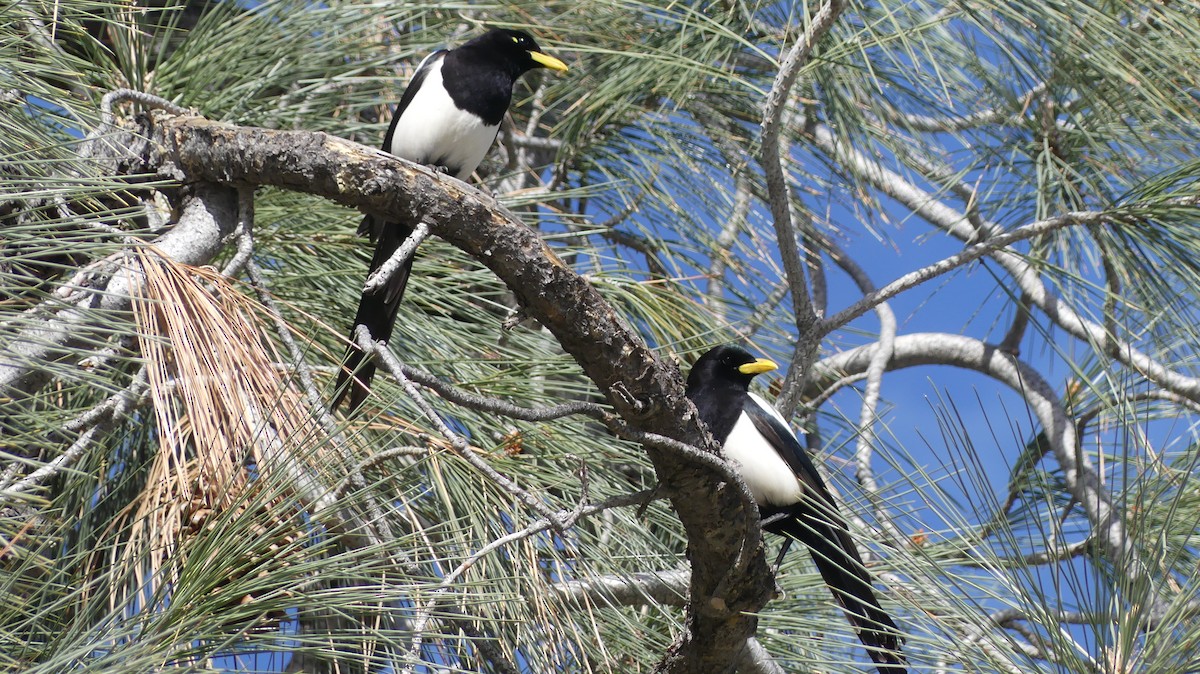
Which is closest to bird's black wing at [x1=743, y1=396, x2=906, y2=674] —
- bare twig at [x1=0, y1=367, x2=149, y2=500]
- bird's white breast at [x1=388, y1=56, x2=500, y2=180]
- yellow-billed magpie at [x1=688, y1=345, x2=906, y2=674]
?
yellow-billed magpie at [x1=688, y1=345, x2=906, y2=674]

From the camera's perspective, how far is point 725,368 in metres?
1.74

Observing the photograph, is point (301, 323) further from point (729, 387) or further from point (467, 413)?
point (729, 387)

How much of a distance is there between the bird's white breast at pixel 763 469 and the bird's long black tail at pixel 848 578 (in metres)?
0.03

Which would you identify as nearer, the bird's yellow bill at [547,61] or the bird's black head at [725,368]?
the bird's black head at [725,368]

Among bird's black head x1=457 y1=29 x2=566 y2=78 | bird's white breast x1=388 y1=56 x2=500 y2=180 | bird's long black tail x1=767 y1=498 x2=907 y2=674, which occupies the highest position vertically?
bird's black head x1=457 y1=29 x2=566 y2=78

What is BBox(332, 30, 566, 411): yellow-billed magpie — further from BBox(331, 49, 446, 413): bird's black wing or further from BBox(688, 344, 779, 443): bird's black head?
BBox(688, 344, 779, 443): bird's black head

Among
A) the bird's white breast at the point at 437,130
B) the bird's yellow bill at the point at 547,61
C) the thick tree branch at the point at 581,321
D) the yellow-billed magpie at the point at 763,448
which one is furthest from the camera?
the bird's yellow bill at the point at 547,61

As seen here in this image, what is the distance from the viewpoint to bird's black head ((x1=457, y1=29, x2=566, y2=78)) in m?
2.01

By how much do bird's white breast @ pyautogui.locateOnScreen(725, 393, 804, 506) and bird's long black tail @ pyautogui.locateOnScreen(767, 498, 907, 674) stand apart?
3 centimetres

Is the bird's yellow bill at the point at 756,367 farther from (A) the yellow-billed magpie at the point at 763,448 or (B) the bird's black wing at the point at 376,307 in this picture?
(B) the bird's black wing at the point at 376,307

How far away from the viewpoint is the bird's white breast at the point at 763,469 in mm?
1620

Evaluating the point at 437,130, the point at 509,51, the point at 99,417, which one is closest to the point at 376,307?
the point at 99,417

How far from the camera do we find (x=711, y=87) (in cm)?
244

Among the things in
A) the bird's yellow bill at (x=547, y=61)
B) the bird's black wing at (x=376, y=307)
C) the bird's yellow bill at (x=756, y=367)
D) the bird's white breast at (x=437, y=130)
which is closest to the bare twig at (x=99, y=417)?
the bird's black wing at (x=376, y=307)
